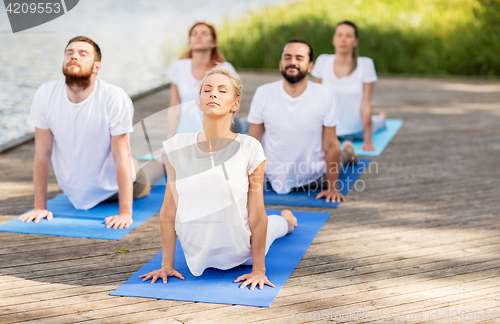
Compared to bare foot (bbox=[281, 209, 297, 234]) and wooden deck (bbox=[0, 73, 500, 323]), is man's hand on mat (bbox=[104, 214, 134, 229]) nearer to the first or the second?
wooden deck (bbox=[0, 73, 500, 323])

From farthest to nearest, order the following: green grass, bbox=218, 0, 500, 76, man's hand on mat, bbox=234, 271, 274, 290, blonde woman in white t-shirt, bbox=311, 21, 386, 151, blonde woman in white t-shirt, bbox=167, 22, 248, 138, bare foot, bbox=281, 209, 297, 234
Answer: green grass, bbox=218, 0, 500, 76, blonde woman in white t-shirt, bbox=311, 21, 386, 151, blonde woman in white t-shirt, bbox=167, 22, 248, 138, bare foot, bbox=281, 209, 297, 234, man's hand on mat, bbox=234, 271, 274, 290

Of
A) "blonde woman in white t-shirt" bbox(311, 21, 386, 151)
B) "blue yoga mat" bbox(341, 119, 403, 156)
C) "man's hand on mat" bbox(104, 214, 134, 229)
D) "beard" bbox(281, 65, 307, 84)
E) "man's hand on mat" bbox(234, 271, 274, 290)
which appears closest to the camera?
"man's hand on mat" bbox(234, 271, 274, 290)

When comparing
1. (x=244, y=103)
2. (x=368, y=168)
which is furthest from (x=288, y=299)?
(x=244, y=103)

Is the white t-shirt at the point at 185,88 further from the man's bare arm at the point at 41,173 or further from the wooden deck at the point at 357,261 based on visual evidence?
the man's bare arm at the point at 41,173

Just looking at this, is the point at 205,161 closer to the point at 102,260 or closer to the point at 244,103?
the point at 102,260

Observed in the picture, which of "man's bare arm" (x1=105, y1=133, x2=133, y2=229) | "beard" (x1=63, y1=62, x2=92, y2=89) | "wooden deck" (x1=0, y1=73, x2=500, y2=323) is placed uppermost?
"beard" (x1=63, y1=62, x2=92, y2=89)

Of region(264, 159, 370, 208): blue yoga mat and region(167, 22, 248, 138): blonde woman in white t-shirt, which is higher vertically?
region(167, 22, 248, 138): blonde woman in white t-shirt

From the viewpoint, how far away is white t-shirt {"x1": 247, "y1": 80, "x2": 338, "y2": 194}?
13.0 ft

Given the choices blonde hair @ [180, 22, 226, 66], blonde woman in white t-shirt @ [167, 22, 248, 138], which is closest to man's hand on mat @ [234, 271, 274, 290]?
blonde woman in white t-shirt @ [167, 22, 248, 138]

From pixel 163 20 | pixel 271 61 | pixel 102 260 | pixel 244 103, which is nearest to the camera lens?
pixel 102 260

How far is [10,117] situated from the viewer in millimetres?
6516

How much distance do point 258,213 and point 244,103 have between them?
4710 millimetres

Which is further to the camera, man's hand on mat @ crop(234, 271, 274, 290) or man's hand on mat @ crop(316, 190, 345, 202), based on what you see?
man's hand on mat @ crop(316, 190, 345, 202)

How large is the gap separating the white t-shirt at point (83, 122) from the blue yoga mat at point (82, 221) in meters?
0.26
